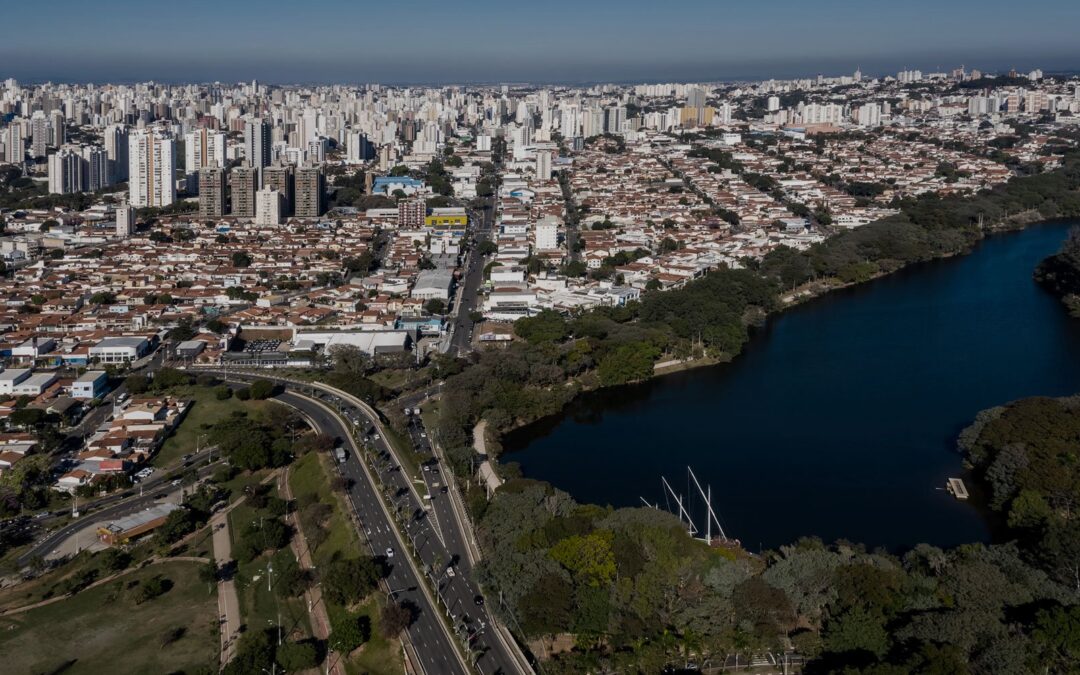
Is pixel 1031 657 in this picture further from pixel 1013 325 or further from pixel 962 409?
pixel 1013 325

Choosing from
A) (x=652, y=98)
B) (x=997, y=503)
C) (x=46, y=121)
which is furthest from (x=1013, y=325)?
(x=652, y=98)

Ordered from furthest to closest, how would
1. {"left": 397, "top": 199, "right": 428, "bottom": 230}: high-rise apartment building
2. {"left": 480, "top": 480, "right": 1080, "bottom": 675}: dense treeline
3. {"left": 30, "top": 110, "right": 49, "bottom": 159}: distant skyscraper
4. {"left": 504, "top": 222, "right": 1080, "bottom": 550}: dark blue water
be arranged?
{"left": 30, "top": 110, "right": 49, "bottom": 159}: distant skyscraper → {"left": 397, "top": 199, "right": 428, "bottom": 230}: high-rise apartment building → {"left": 504, "top": 222, "right": 1080, "bottom": 550}: dark blue water → {"left": 480, "top": 480, "right": 1080, "bottom": 675}: dense treeline

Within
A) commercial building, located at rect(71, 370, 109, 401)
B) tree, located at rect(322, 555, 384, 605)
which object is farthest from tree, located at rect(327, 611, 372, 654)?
commercial building, located at rect(71, 370, 109, 401)

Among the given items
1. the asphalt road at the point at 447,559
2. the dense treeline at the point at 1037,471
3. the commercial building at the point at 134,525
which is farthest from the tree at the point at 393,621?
the dense treeline at the point at 1037,471

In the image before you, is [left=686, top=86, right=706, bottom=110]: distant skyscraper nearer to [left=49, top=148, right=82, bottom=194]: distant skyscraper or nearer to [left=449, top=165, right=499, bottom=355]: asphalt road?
[left=449, top=165, right=499, bottom=355]: asphalt road

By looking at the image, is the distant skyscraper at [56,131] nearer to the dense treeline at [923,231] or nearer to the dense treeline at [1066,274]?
the dense treeline at [923,231]

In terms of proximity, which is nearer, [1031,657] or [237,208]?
[1031,657]
